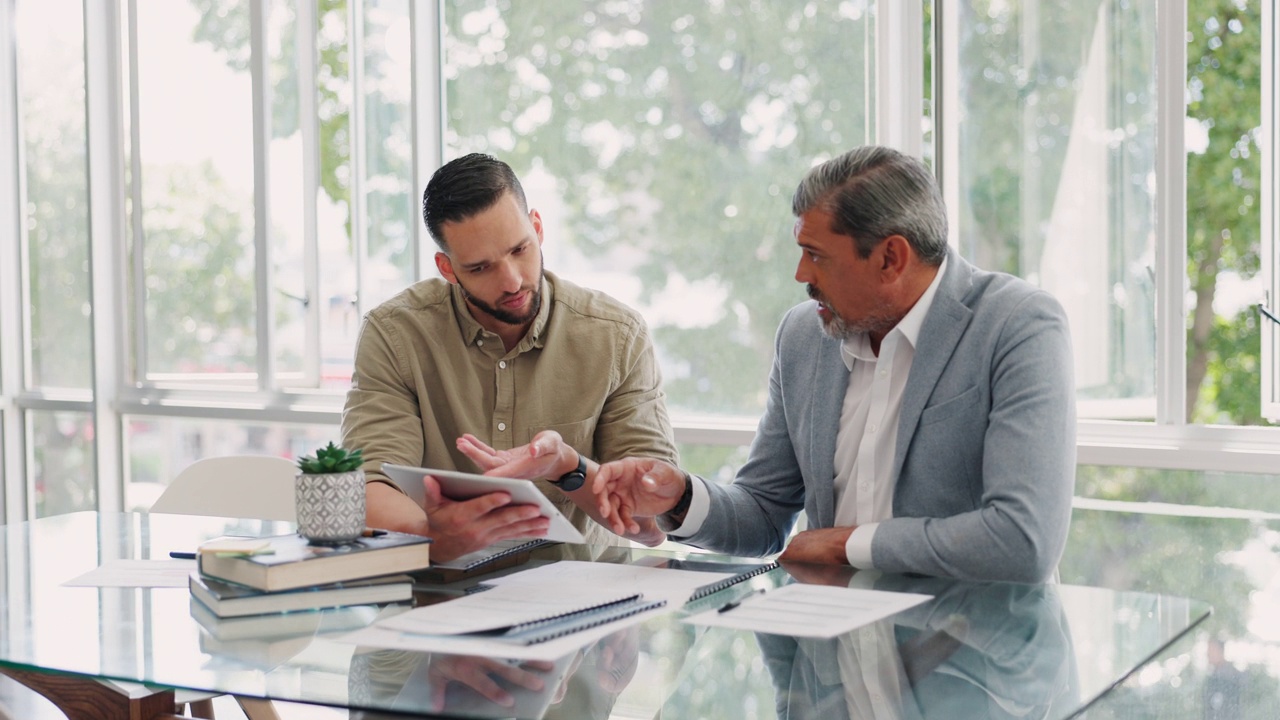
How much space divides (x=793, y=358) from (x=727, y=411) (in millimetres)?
1500

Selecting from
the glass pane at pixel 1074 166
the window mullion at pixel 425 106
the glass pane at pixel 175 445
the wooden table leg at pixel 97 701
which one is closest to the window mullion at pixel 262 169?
the glass pane at pixel 175 445

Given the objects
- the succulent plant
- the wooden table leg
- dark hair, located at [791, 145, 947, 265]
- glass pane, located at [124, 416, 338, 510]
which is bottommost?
the wooden table leg

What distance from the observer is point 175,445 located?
4.82 metres

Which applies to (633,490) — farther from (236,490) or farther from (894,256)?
(236,490)

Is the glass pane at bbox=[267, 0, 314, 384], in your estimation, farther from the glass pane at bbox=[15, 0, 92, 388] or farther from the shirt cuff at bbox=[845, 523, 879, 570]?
the shirt cuff at bbox=[845, 523, 879, 570]

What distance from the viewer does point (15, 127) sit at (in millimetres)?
5117

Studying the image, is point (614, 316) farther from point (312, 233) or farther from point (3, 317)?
point (3, 317)

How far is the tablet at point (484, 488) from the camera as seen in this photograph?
5.29 feet

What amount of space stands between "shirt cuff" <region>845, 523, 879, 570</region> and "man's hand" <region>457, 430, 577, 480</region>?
0.49 metres

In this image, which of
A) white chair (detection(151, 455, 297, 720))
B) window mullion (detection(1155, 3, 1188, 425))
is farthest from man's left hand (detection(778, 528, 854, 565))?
window mullion (detection(1155, 3, 1188, 425))

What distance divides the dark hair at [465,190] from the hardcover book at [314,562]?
31.9 inches

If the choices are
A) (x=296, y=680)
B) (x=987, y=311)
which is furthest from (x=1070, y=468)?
(x=296, y=680)

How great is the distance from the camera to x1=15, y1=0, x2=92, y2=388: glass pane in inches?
194

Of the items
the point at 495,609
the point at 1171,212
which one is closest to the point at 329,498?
the point at 495,609
